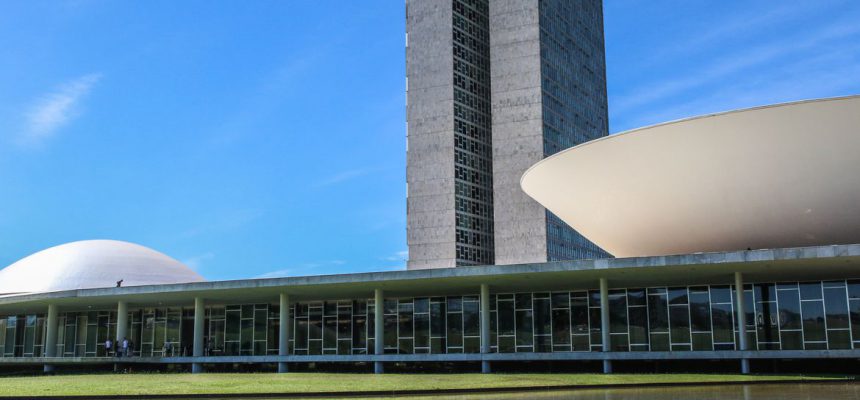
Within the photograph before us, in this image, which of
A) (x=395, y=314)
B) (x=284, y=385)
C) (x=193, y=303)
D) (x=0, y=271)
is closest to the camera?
(x=284, y=385)

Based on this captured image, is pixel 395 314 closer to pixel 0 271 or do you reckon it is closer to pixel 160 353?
pixel 160 353

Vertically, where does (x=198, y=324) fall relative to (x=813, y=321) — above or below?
above

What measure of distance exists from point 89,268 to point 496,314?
92.0ft

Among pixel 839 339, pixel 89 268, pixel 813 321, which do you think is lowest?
pixel 839 339

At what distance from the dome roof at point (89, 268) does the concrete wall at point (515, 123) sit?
4565cm

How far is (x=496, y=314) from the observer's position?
38000 mm

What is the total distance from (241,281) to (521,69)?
224 feet

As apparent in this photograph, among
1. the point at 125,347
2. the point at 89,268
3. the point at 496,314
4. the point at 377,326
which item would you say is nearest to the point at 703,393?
the point at 496,314

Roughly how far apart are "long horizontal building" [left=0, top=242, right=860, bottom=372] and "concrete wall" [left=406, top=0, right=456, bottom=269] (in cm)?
5323

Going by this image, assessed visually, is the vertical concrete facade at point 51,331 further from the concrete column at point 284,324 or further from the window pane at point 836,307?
the window pane at point 836,307

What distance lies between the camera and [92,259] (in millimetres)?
55844

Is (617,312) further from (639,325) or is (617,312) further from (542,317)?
(542,317)

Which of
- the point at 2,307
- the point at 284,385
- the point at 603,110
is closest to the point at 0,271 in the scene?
the point at 2,307

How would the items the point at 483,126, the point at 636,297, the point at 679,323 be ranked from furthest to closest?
1. the point at 483,126
2. the point at 636,297
3. the point at 679,323
